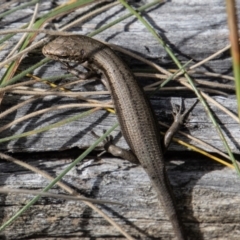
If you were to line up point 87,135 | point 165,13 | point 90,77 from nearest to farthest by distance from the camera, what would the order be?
point 87,135
point 90,77
point 165,13

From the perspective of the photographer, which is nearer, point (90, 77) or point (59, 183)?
point (59, 183)

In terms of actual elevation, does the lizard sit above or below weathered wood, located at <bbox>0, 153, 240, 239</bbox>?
above

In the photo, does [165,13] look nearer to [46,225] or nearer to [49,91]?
[49,91]

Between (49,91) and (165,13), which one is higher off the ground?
(165,13)

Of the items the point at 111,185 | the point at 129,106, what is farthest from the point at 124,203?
the point at 129,106

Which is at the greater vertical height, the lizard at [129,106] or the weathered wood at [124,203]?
the lizard at [129,106]

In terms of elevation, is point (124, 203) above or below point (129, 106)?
below

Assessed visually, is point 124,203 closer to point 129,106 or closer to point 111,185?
point 111,185

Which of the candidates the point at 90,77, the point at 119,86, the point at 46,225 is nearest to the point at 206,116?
the point at 119,86
